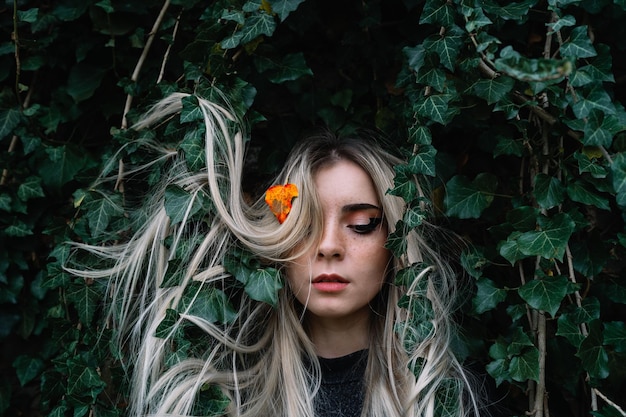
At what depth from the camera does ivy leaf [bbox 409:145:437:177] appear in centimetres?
160

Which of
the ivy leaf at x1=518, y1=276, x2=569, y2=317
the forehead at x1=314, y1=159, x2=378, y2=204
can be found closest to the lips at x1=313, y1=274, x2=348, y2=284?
the forehead at x1=314, y1=159, x2=378, y2=204

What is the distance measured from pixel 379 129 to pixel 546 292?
71 cm

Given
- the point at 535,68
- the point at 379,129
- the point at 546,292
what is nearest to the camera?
the point at 535,68

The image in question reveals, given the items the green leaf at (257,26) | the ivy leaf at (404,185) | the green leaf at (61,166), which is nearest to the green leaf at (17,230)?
the green leaf at (61,166)

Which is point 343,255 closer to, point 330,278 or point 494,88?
point 330,278

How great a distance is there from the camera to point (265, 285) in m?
1.66

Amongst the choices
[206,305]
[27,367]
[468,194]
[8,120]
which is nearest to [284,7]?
[468,194]

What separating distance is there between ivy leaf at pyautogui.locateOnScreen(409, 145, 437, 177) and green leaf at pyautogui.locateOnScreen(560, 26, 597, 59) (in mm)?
375

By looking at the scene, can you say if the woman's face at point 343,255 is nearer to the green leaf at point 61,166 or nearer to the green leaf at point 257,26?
the green leaf at point 257,26

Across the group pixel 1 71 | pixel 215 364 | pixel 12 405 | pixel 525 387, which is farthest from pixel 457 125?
pixel 12 405

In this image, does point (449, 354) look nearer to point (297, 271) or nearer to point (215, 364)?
point (297, 271)

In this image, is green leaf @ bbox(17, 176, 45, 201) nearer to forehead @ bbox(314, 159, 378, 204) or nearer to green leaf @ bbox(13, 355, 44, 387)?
green leaf @ bbox(13, 355, 44, 387)

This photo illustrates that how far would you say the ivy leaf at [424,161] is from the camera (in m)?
1.60

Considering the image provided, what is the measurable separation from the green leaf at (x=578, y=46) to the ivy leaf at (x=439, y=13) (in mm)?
270
